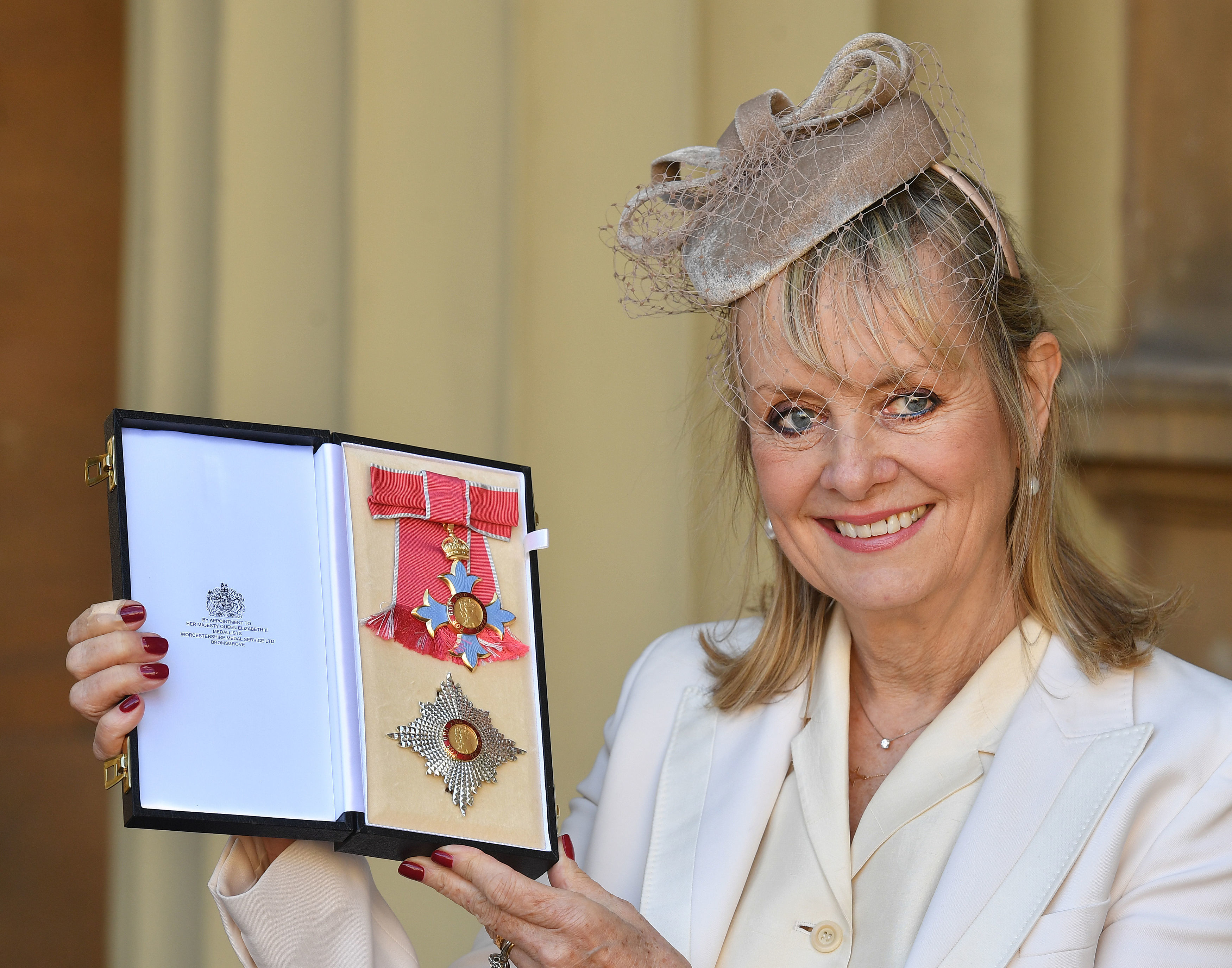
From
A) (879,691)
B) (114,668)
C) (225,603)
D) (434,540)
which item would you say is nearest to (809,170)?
(434,540)

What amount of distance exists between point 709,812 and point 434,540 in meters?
0.72

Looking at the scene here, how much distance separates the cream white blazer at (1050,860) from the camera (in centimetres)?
164

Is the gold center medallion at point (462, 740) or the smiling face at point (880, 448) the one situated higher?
the smiling face at point (880, 448)

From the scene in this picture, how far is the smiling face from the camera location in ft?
A: 6.00

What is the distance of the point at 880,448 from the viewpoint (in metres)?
1.86

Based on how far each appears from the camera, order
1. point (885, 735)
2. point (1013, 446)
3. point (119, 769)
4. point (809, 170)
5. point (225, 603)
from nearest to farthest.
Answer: point (119, 769), point (225, 603), point (809, 170), point (1013, 446), point (885, 735)

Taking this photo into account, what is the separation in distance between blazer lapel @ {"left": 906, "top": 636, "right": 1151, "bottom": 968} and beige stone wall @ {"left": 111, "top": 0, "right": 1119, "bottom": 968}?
108cm

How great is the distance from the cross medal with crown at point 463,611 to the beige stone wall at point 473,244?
A: 1096 mm

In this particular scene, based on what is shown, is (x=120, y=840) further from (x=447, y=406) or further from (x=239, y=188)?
(x=239, y=188)

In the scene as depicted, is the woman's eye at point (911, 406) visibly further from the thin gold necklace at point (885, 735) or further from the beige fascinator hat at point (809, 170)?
the thin gold necklace at point (885, 735)

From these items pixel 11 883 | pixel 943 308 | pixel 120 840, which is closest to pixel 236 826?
pixel 943 308

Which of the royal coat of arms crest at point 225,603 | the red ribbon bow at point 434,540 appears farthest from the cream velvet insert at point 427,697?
the royal coat of arms crest at point 225,603

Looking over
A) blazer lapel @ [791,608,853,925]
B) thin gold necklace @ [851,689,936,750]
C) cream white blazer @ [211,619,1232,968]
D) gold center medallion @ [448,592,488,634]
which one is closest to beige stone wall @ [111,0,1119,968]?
blazer lapel @ [791,608,853,925]

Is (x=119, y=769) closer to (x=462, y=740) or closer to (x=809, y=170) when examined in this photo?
(x=462, y=740)
